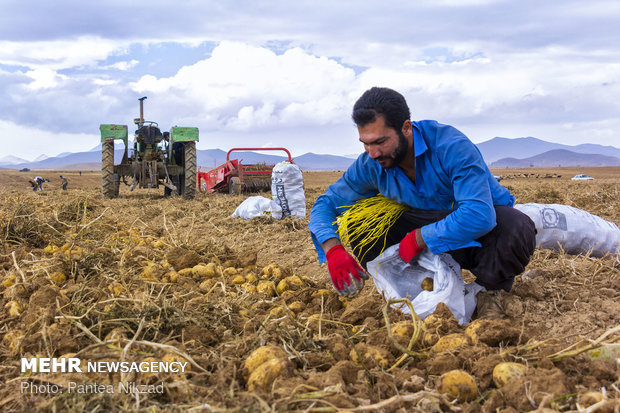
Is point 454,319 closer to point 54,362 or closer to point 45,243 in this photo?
point 54,362

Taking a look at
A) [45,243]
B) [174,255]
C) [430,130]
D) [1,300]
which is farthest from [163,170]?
[430,130]

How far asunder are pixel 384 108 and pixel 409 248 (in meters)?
0.70

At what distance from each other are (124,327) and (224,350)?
0.49 m

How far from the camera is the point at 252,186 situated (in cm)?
1028

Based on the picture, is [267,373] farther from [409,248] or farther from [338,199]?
[338,199]

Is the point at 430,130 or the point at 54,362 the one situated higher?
the point at 430,130

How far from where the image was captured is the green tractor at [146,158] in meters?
9.46

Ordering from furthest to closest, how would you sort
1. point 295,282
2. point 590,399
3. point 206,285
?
point 295,282 < point 206,285 < point 590,399

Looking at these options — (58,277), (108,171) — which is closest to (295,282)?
(58,277)

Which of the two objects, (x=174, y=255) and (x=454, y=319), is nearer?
(x=454, y=319)

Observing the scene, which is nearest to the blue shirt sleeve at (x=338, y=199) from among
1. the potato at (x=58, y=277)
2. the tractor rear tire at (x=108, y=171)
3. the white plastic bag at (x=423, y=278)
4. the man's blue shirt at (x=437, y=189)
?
the man's blue shirt at (x=437, y=189)

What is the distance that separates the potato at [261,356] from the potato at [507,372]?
2.21 feet

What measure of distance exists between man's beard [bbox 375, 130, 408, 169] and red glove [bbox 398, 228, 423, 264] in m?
0.35

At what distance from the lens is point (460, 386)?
1.56 m
